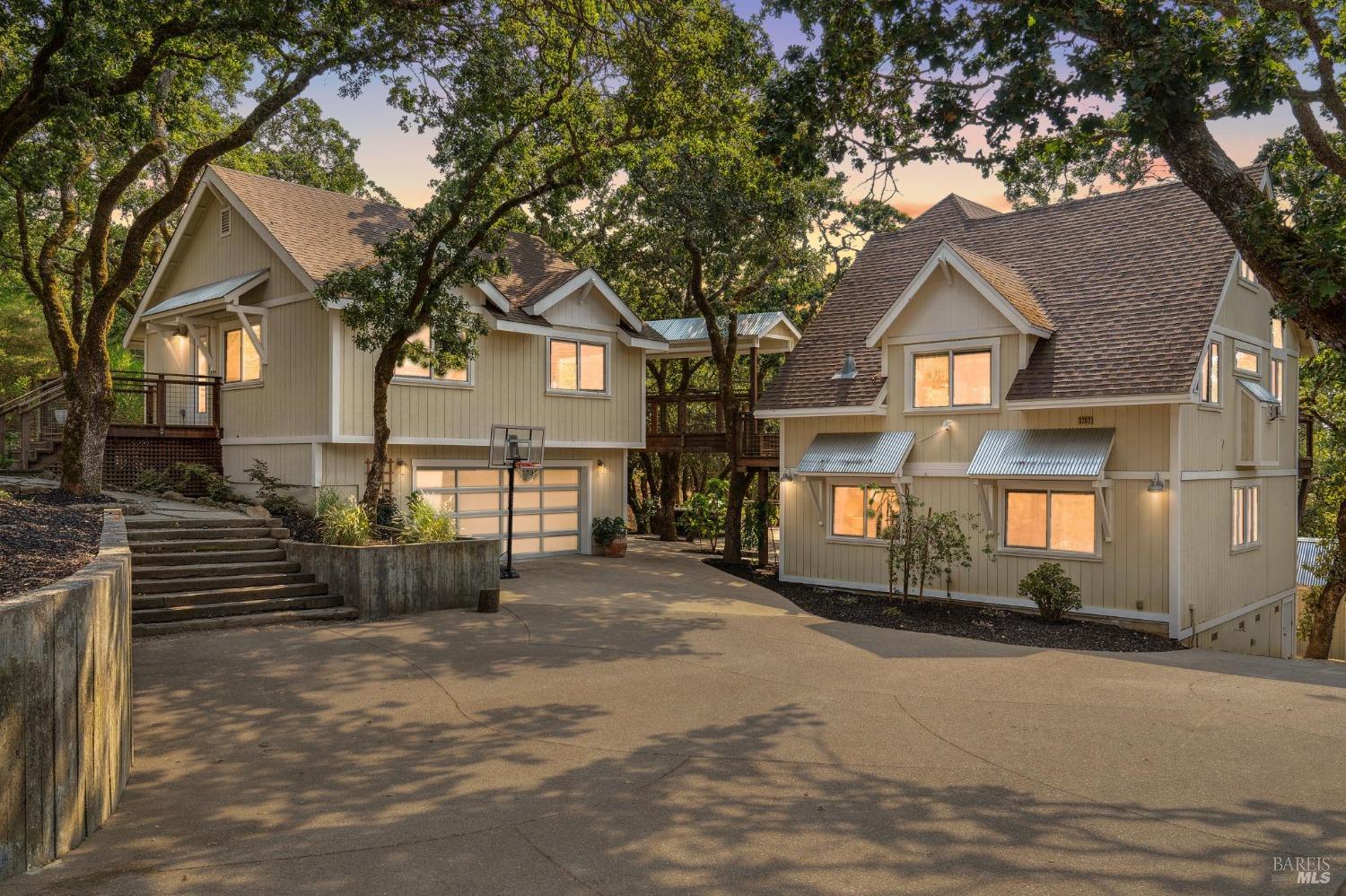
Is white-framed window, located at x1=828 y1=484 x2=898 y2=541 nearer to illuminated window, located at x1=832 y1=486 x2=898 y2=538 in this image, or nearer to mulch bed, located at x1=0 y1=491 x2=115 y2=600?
illuminated window, located at x1=832 y1=486 x2=898 y2=538

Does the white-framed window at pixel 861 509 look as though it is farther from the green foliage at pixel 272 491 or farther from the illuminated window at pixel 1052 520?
the green foliage at pixel 272 491

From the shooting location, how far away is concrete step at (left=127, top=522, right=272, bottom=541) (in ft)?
43.2

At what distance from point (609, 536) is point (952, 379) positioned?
8836mm

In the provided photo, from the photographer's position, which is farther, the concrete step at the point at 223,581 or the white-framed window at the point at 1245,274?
the white-framed window at the point at 1245,274

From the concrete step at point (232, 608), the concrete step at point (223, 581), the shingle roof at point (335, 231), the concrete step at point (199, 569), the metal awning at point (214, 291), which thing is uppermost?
→ the shingle roof at point (335, 231)

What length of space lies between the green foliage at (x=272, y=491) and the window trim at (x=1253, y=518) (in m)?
17.4

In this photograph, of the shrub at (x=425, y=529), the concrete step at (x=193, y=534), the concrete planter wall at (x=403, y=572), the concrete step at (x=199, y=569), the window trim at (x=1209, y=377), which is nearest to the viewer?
the concrete step at (x=199, y=569)

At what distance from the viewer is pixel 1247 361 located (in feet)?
56.9

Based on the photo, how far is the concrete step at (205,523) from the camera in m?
13.4

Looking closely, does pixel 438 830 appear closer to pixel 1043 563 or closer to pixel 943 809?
pixel 943 809

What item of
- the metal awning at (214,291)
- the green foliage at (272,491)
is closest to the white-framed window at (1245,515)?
the green foliage at (272,491)

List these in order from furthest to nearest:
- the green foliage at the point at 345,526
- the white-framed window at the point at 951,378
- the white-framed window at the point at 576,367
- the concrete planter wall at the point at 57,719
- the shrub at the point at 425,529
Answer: the white-framed window at the point at 576,367 < the white-framed window at the point at 951,378 < the shrub at the point at 425,529 < the green foliage at the point at 345,526 < the concrete planter wall at the point at 57,719

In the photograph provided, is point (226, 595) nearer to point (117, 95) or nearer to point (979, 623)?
point (117, 95)

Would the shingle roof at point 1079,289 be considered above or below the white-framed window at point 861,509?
above
